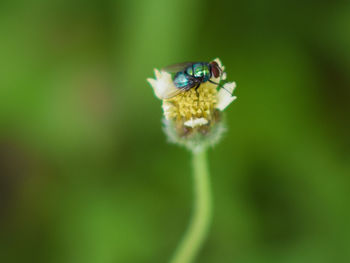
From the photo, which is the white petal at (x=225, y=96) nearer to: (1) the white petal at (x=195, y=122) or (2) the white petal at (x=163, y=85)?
(1) the white petal at (x=195, y=122)

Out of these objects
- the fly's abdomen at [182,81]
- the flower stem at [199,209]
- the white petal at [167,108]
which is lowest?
the flower stem at [199,209]

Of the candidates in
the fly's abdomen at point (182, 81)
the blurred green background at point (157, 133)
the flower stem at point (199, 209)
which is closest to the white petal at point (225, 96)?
the fly's abdomen at point (182, 81)

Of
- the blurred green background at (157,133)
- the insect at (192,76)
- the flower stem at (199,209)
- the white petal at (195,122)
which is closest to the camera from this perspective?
the white petal at (195,122)

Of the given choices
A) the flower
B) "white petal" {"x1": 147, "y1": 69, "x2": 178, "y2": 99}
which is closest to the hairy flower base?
the flower

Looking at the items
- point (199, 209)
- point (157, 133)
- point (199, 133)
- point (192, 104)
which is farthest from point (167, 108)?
point (157, 133)

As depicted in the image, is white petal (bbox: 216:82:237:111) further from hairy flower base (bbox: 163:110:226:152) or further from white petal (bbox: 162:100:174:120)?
white petal (bbox: 162:100:174:120)

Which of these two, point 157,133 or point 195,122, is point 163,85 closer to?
point 195,122
